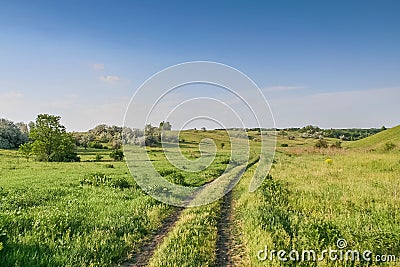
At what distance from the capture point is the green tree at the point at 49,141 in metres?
47.8

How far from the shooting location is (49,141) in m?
48.5

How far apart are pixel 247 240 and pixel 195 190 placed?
9.50 m

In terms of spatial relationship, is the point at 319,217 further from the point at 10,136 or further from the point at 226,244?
the point at 10,136

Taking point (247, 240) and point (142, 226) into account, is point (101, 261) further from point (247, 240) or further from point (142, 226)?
point (247, 240)

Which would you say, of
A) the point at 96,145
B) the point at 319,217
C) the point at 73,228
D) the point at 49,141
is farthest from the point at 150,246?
the point at 96,145

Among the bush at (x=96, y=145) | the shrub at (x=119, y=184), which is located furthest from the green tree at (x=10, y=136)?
the shrub at (x=119, y=184)

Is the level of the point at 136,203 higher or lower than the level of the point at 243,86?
lower

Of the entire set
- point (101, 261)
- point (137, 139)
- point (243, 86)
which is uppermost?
point (243, 86)

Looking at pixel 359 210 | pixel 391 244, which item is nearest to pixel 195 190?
pixel 359 210

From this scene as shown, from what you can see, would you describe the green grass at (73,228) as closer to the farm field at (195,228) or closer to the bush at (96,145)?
the farm field at (195,228)

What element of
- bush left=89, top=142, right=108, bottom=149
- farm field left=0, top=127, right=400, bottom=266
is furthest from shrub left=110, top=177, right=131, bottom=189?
bush left=89, top=142, right=108, bottom=149

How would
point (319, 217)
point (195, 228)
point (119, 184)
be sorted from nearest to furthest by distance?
point (195, 228)
point (319, 217)
point (119, 184)

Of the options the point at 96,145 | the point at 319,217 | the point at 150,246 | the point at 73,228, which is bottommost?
the point at 150,246

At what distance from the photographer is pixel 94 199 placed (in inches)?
515
